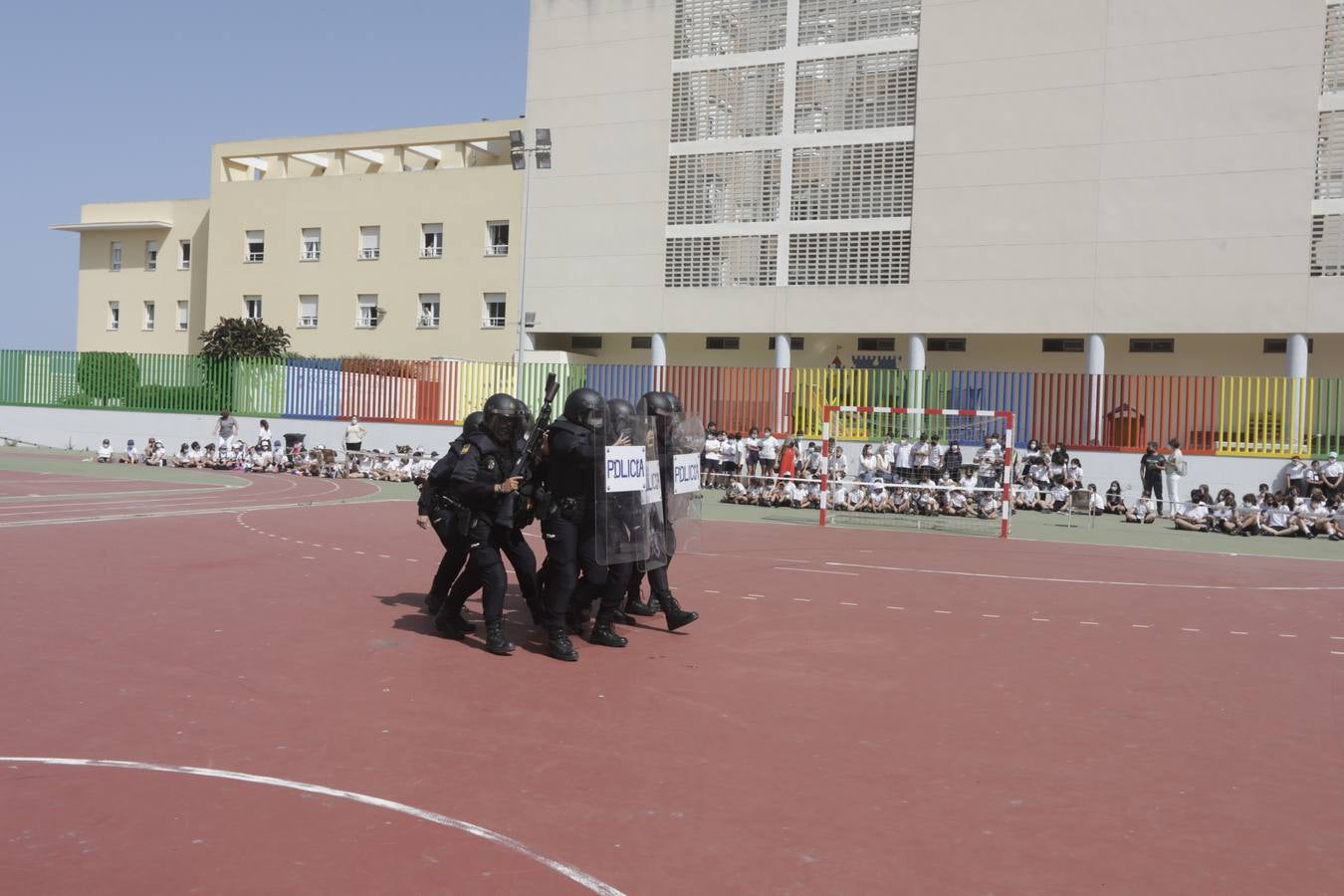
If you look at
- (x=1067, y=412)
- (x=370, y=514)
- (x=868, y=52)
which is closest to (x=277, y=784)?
(x=370, y=514)

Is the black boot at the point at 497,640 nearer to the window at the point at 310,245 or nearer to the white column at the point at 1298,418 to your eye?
the white column at the point at 1298,418

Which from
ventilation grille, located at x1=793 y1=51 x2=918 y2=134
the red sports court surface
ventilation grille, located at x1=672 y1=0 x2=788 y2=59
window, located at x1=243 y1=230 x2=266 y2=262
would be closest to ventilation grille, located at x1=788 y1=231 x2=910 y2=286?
ventilation grille, located at x1=793 y1=51 x2=918 y2=134

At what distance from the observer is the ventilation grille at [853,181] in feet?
127

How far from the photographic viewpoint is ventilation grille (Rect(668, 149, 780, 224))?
40.8 metres

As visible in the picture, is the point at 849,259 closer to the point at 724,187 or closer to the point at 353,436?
the point at 724,187

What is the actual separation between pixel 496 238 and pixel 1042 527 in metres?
29.7

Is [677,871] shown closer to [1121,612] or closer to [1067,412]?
[1121,612]

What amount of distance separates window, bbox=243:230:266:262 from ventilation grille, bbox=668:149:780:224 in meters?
19.8

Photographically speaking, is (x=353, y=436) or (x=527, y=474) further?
(x=353, y=436)

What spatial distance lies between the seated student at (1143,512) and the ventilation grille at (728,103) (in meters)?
20.7

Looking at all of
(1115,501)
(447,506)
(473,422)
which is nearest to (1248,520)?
(1115,501)

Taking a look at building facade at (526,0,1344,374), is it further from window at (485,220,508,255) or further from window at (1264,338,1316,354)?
window at (485,220,508,255)

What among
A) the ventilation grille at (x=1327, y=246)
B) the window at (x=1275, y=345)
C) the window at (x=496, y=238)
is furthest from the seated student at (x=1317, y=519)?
the window at (x=496, y=238)

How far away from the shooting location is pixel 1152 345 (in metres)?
38.4
